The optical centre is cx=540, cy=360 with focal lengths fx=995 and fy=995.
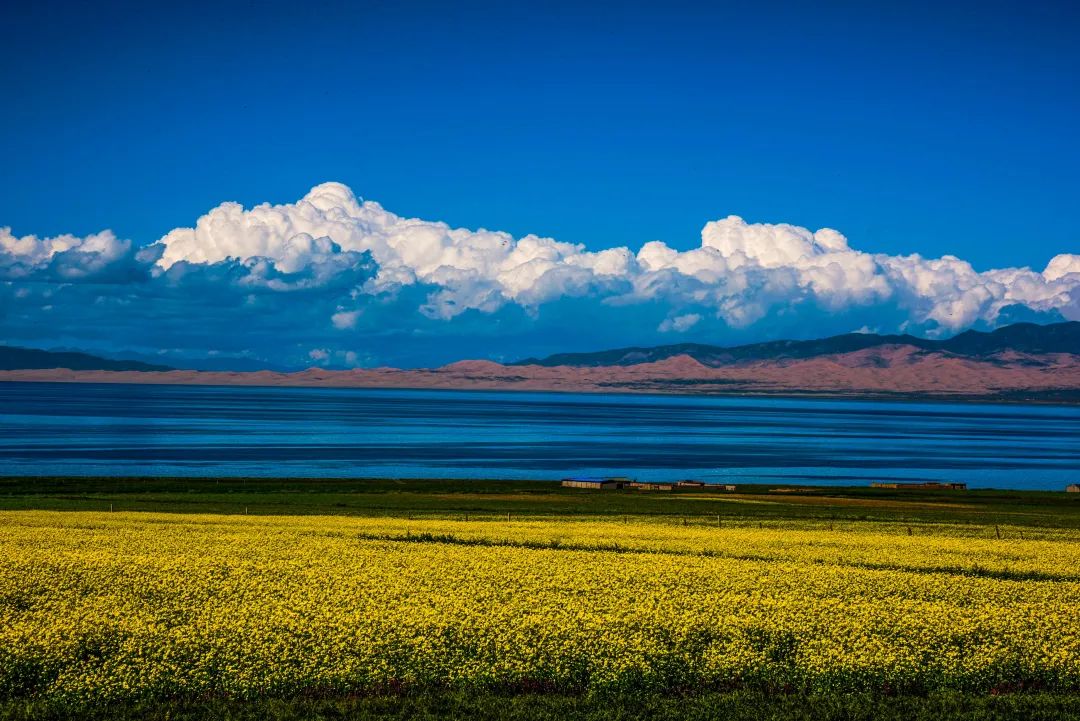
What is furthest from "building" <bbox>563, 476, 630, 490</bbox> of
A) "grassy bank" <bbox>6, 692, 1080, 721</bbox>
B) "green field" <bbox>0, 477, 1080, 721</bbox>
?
"grassy bank" <bbox>6, 692, 1080, 721</bbox>

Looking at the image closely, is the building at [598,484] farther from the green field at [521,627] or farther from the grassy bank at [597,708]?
the grassy bank at [597,708]

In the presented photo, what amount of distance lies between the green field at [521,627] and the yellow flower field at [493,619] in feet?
0.26

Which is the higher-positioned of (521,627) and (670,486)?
(521,627)

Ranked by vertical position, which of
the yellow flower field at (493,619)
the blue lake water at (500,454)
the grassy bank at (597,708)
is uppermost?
the yellow flower field at (493,619)

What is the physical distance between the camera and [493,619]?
956 inches

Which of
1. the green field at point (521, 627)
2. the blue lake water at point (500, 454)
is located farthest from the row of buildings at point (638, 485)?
the green field at point (521, 627)

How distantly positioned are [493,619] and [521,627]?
39.9 inches

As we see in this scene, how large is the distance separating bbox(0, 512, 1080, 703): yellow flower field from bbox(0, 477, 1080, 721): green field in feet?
0.26

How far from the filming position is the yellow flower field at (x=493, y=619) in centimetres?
2117

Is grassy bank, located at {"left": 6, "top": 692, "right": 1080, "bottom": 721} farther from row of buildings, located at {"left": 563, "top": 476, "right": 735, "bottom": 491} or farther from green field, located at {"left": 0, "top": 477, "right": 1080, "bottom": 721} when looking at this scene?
row of buildings, located at {"left": 563, "top": 476, "right": 735, "bottom": 491}

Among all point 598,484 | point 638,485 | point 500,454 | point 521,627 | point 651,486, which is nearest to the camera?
point 521,627

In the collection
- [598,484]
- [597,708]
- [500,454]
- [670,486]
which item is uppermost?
[597,708]

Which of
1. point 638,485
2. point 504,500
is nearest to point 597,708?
point 504,500

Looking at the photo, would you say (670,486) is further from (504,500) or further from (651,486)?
(504,500)
